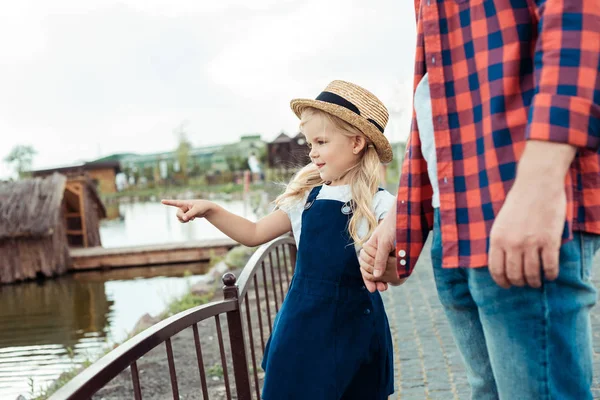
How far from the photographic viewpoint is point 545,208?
107cm

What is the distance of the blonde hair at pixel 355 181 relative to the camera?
7.74 feet

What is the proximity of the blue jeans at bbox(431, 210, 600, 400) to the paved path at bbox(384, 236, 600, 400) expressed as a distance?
2.51m

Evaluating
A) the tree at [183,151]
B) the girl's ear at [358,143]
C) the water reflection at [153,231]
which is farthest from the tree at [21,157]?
the girl's ear at [358,143]

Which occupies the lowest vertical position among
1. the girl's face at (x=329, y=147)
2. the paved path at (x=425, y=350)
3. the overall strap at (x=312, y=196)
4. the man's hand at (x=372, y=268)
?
the paved path at (x=425, y=350)

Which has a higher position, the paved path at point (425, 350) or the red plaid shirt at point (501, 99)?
the red plaid shirt at point (501, 99)

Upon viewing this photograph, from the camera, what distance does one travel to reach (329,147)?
243cm

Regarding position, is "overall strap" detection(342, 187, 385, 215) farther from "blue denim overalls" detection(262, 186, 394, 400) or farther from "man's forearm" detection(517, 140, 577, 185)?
"man's forearm" detection(517, 140, 577, 185)

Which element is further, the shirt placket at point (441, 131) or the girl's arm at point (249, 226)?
the girl's arm at point (249, 226)

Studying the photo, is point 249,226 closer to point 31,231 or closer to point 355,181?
point 355,181

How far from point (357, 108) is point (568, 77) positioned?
1.34 meters

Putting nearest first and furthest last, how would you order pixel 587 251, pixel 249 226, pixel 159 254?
pixel 587 251 → pixel 249 226 → pixel 159 254

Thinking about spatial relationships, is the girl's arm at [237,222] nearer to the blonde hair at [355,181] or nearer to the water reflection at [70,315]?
the blonde hair at [355,181]

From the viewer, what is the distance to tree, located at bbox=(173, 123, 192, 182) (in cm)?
6838

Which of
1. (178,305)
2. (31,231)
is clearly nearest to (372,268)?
(178,305)
